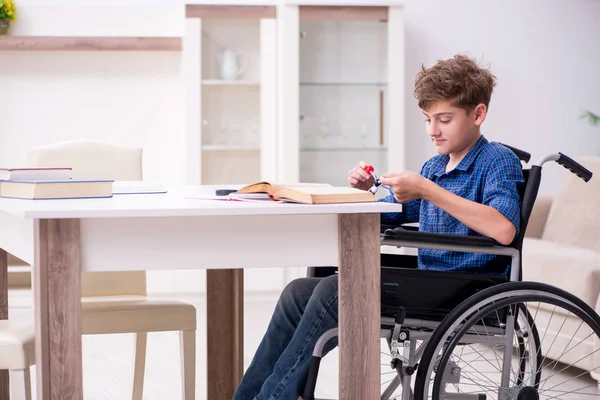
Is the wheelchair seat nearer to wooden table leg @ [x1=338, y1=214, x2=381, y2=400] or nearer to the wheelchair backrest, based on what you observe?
the wheelchair backrest

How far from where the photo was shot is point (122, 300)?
224cm

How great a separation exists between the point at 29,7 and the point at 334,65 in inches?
63.9

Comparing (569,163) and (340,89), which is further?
(340,89)

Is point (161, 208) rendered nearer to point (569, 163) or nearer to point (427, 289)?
point (427, 289)

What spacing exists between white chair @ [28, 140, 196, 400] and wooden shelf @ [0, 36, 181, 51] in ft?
6.55

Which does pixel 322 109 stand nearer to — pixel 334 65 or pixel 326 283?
pixel 334 65

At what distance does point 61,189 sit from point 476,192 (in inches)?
33.9

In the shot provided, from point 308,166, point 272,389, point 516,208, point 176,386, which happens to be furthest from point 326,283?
point 308,166

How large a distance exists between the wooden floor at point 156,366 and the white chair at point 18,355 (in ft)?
2.03

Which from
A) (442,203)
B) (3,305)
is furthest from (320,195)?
(3,305)

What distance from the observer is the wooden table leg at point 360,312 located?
151 centimetres

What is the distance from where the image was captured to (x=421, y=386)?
1628mm

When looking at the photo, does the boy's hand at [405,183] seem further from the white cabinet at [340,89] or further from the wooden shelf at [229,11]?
the wooden shelf at [229,11]

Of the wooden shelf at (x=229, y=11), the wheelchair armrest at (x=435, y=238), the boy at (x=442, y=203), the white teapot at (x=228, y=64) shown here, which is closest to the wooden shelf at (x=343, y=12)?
the wooden shelf at (x=229, y=11)
